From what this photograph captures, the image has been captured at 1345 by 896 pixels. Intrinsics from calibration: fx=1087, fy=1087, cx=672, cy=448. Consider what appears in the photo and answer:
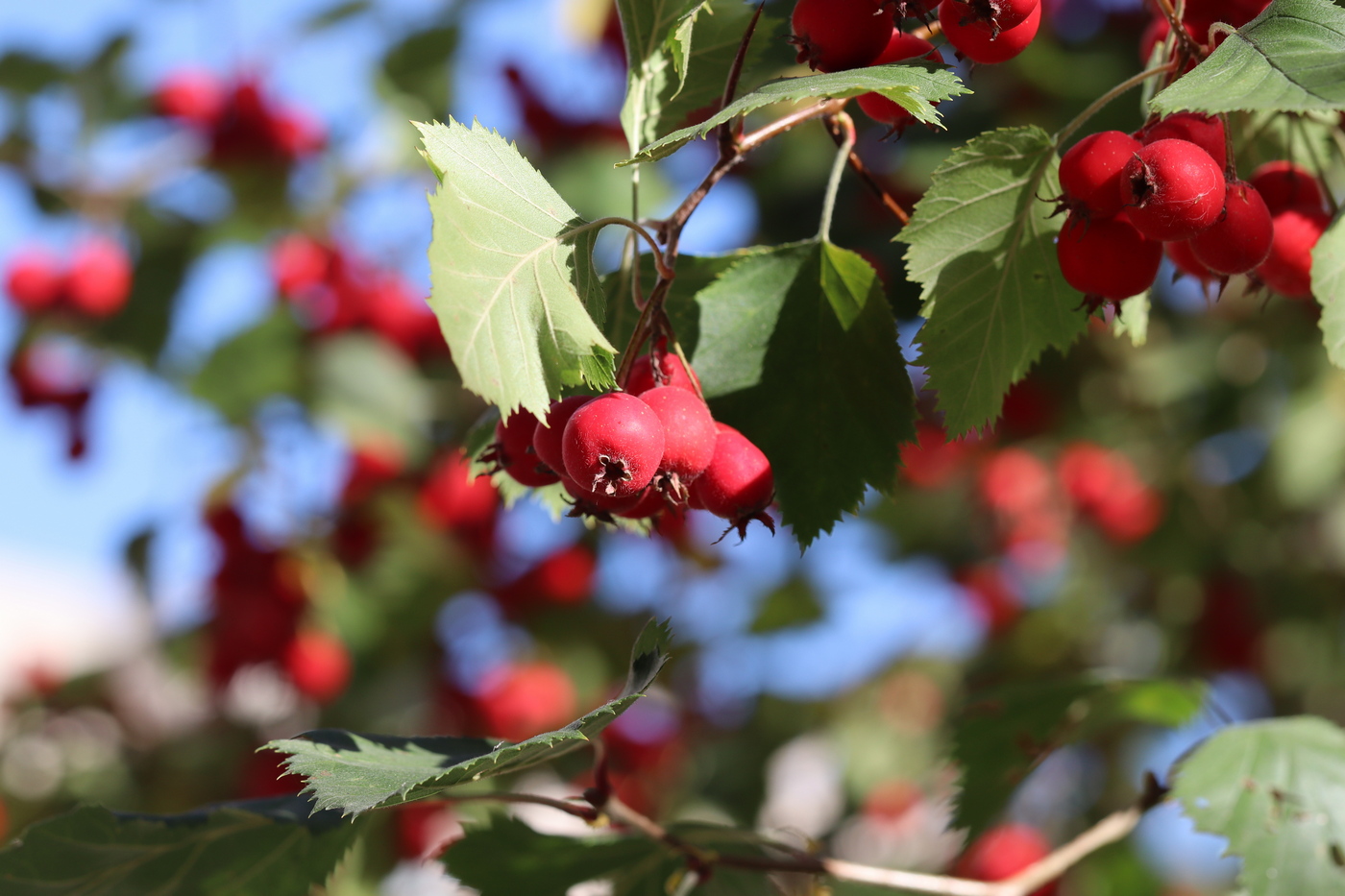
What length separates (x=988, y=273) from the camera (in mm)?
715

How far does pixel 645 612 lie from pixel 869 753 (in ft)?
2.19

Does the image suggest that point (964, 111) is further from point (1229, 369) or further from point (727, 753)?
point (727, 753)

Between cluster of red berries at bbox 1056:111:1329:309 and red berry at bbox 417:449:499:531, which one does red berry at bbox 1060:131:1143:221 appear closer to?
cluster of red berries at bbox 1056:111:1329:309

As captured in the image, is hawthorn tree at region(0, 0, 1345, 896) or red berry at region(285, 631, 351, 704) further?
red berry at region(285, 631, 351, 704)

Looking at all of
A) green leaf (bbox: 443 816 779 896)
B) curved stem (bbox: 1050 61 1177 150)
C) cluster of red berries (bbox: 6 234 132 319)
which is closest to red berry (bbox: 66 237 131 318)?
cluster of red berries (bbox: 6 234 132 319)

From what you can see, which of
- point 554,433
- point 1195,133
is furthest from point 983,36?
point 554,433

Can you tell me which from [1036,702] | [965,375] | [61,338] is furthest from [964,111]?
[61,338]

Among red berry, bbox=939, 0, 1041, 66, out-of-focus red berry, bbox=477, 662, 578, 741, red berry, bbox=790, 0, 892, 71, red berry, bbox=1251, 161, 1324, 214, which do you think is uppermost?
red berry, bbox=790, 0, 892, 71

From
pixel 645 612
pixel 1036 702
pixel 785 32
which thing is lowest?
pixel 645 612

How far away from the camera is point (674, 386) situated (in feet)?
2.21

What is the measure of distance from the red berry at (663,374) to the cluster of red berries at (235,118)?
1899mm

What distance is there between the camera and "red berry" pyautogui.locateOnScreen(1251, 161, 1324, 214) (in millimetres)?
740

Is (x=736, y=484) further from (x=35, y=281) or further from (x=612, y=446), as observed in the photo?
(x=35, y=281)

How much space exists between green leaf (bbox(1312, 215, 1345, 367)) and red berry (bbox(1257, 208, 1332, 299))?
4 cm
